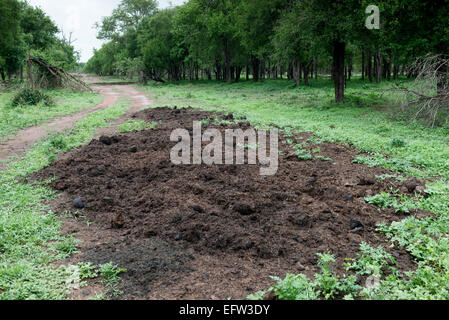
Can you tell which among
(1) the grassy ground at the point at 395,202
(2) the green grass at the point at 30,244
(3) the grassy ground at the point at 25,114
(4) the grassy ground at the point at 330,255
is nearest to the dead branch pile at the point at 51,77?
(3) the grassy ground at the point at 25,114

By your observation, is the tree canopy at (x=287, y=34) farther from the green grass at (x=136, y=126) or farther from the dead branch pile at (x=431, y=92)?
the green grass at (x=136, y=126)

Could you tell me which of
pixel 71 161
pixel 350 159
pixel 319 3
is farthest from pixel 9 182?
pixel 319 3

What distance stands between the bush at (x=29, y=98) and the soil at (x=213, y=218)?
434 inches

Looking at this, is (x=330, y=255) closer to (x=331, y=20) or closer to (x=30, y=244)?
(x=30, y=244)

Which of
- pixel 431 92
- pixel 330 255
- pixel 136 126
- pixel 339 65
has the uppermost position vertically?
pixel 339 65

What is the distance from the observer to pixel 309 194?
5.63 metres

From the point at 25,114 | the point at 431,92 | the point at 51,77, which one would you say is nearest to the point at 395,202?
the point at 431,92

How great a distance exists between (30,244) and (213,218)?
2.27 metres

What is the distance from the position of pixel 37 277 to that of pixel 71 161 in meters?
4.38

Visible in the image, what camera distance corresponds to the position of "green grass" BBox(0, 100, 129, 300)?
10.9 feet

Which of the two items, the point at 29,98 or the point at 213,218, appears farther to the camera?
the point at 29,98

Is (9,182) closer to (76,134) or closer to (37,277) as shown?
(37,277)

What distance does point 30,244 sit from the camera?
4.12m
